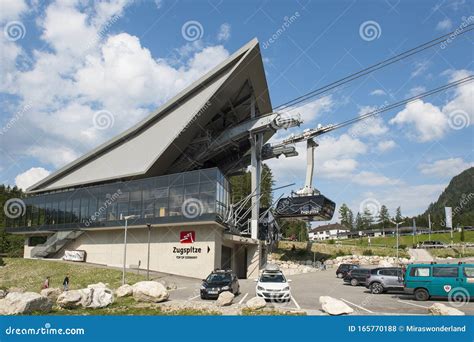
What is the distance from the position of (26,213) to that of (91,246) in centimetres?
1585

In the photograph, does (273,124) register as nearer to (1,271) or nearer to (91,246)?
(91,246)

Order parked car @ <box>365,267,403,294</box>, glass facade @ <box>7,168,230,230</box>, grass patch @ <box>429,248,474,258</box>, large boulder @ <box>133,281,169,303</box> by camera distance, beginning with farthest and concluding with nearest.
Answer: grass patch @ <box>429,248,474,258</box> < glass facade @ <box>7,168,230,230</box> < parked car @ <box>365,267,403,294</box> < large boulder @ <box>133,281,169,303</box>

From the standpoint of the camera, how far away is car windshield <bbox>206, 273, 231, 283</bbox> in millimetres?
23900

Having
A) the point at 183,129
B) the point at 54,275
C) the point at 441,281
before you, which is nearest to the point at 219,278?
the point at 441,281

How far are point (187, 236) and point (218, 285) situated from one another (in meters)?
18.0

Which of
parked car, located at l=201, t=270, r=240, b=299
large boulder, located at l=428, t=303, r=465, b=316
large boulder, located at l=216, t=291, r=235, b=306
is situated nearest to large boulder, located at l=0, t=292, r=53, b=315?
large boulder, located at l=216, t=291, r=235, b=306

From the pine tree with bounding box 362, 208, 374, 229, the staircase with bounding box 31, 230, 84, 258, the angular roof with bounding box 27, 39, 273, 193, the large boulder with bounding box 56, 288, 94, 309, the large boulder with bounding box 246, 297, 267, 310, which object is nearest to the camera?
the large boulder with bounding box 246, 297, 267, 310

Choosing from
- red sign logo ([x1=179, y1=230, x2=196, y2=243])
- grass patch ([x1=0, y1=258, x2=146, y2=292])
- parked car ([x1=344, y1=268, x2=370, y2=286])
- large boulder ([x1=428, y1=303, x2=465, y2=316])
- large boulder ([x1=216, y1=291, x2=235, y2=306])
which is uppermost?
red sign logo ([x1=179, y1=230, x2=196, y2=243])

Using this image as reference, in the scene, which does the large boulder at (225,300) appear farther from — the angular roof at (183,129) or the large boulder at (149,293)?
the angular roof at (183,129)

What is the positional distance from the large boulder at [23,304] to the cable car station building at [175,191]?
2002 centimetres

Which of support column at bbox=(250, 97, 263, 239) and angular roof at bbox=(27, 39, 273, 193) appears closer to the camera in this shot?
angular roof at bbox=(27, 39, 273, 193)

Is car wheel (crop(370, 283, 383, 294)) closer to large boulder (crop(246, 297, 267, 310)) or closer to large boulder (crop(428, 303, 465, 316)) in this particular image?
large boulder (crop(428, 303, 465, 316))

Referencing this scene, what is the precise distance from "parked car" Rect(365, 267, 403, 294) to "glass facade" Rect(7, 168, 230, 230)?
16108 mm

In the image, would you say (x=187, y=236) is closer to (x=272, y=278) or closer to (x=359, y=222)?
(x=272, y=278)
